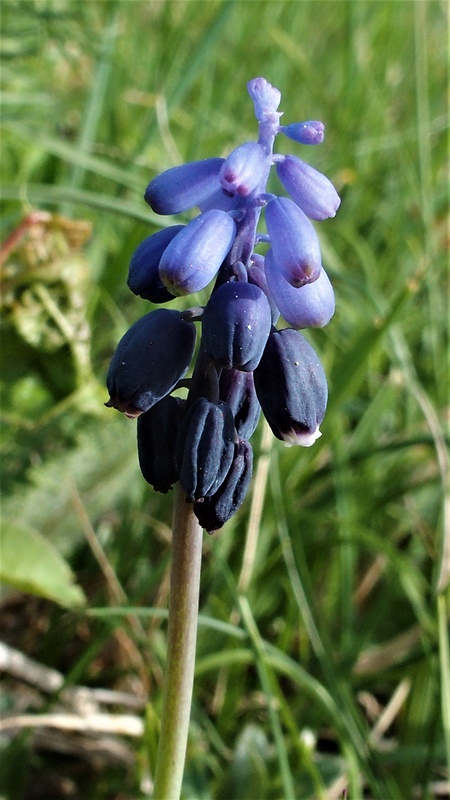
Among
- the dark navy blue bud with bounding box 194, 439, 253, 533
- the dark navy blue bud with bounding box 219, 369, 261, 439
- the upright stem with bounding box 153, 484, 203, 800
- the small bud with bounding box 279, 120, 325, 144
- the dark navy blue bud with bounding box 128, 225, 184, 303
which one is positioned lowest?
the upright stem with bounding box 153, 484, 203, 800

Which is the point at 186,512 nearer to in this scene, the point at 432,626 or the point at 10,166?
the point at 432,626

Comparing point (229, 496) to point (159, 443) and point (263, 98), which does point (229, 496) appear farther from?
point (263, 98)

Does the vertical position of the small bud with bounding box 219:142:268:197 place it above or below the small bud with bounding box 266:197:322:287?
above

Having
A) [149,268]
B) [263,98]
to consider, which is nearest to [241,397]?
[149,268]

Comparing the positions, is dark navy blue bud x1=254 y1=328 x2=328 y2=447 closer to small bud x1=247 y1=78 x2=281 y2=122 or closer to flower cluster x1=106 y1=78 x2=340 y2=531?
flower cluster x1=106 y1=78 x2=340 y2=531

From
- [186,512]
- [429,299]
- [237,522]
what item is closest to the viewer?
[186,512]

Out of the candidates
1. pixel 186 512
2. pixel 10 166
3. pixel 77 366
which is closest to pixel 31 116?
pixel 10 166


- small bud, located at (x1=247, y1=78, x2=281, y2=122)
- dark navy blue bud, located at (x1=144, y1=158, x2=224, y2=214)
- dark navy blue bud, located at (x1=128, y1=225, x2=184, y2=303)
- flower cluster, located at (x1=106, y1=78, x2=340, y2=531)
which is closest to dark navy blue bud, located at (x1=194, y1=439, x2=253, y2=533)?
flower cluster, located at (x1=106, y1=78, x2=340, y2=531)
